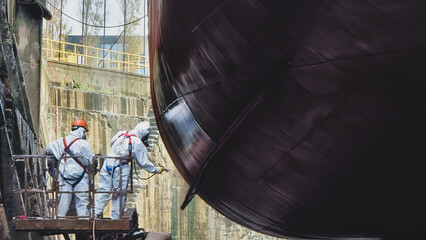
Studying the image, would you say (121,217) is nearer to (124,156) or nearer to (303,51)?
(124,156)

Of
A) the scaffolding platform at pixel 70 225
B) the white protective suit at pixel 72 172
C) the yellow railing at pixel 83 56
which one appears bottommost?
the scaffolding platform at pixel 70 225

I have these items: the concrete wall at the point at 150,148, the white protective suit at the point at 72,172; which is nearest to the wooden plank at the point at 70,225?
the white protective suit at the point at 72,172

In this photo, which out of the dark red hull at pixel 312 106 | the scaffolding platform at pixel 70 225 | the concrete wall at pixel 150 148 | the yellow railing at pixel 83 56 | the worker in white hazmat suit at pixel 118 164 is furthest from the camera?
the yellow railing at pixel 83 56

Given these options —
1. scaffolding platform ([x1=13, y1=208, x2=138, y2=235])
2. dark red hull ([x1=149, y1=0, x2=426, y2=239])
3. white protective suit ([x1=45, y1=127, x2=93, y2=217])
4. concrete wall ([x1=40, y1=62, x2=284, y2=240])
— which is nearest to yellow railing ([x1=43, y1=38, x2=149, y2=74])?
concrete wall ([x1=40, y1=62, x2=284, y2=240])

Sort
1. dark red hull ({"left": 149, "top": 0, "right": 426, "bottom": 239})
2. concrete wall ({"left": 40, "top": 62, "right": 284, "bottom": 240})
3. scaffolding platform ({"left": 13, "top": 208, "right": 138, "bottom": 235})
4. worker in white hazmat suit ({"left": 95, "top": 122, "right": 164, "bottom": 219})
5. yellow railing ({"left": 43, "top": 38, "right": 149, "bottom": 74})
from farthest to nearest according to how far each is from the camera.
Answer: yellow railing ({"left": 43, "top": 38, "right": 149, "bottom": 74})
concrete wall ({"left": 40, "top": 62, "right": 284, "bottom": 240})
worker in white hazmat suit ({"left": 95, "top": 122, "right": 164, "bottom": 219})
scaffolding platform ({"left": 13, "top": 208, "right": 138, "bottom": 235})
dark red hull ({"left": 149, "top": 0, "right": 426, "bottom": 239})

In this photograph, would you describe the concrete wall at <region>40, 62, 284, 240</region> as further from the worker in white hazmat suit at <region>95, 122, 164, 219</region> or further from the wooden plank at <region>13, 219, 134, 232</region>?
the wooden plank at <region>13, 219, 134, 232</region>

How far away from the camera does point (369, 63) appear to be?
536 cm

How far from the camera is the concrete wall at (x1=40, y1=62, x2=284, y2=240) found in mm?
24688

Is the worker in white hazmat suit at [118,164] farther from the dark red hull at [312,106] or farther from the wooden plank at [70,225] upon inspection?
the dark red hull at [312,106]

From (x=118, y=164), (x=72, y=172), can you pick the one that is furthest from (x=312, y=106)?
(x=72, y=172)

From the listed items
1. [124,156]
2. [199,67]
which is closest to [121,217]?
[124,156]

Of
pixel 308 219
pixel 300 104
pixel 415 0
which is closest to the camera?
pixel 415 0

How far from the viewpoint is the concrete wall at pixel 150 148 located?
24688mm

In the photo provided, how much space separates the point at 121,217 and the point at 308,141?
2369 mm
